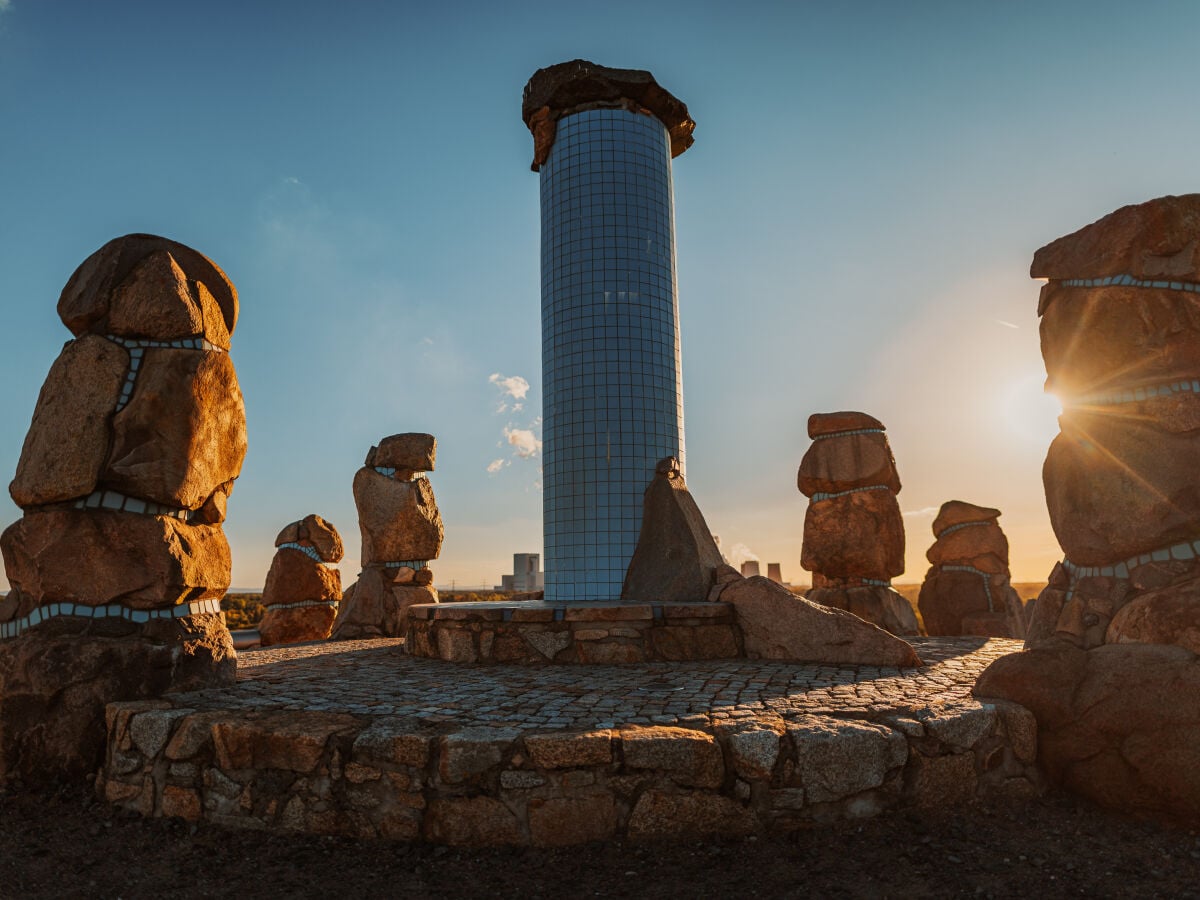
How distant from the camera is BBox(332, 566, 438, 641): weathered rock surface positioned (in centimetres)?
1173

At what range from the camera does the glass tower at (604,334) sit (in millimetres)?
10375

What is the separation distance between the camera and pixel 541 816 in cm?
397

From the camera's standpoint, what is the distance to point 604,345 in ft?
34.4

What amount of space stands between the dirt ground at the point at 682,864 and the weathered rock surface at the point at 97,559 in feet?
5.28

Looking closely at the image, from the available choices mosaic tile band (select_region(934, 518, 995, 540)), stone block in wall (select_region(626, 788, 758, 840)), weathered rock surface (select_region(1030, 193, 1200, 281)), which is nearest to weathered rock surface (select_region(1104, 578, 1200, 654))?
weathered rock surface (select_region(1030, 193, 1200, 281))

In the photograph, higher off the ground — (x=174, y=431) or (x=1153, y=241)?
(x=1153, y=241)

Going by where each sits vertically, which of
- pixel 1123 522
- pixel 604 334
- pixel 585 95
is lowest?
pixel 1123 522

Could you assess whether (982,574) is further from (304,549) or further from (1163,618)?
(304,549)

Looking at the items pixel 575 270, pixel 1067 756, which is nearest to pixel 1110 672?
pixel 1067 756

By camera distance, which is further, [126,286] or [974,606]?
[974,606]

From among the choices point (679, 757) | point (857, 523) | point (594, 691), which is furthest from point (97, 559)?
point (857, 523)

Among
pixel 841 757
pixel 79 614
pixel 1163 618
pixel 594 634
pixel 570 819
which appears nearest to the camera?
pixel 570 819

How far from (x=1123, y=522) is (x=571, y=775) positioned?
13.0 feet

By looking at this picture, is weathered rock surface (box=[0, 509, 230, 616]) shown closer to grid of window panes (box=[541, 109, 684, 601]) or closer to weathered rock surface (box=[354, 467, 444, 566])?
grid of window panes (box=[541, 109, 684, 601])
